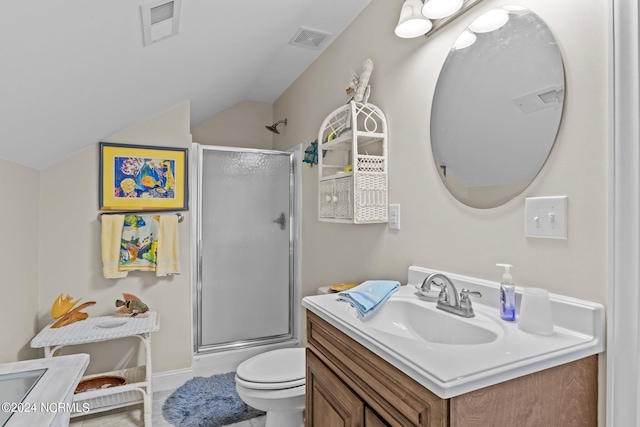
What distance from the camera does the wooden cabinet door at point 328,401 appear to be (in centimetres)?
98

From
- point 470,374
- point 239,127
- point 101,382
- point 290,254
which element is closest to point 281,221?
point 290,254

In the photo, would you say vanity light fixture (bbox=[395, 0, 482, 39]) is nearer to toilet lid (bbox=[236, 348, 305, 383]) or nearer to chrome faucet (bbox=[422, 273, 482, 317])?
chrome faucet (bbox=[422, 273, 482, 317])

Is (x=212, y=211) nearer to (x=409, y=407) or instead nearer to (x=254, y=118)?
(x=254, y=118)

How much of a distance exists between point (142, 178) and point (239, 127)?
127 centimetres

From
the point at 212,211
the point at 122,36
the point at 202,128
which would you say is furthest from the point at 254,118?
the point at 122,36

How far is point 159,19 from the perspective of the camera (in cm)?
127

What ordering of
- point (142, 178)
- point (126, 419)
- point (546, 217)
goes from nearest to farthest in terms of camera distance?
point (546, 217)
point (126, 419)
point (142, 178)

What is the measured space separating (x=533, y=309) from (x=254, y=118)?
3.04 meters

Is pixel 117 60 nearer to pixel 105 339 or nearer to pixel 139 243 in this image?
pixel 139 243

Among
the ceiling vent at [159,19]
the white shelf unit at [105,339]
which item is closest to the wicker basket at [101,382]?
the white shelf unit at [105,339]

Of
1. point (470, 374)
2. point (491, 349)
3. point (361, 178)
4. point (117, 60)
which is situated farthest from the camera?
point (361, 178)

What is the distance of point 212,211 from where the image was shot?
2.72 meters

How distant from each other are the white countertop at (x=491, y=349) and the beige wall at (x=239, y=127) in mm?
2616

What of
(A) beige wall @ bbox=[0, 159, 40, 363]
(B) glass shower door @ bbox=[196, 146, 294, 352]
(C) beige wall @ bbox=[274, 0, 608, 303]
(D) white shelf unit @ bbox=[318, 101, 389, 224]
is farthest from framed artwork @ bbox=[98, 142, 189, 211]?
(D) white shelf unit @ bbox=[318, 101, 389, 224]
